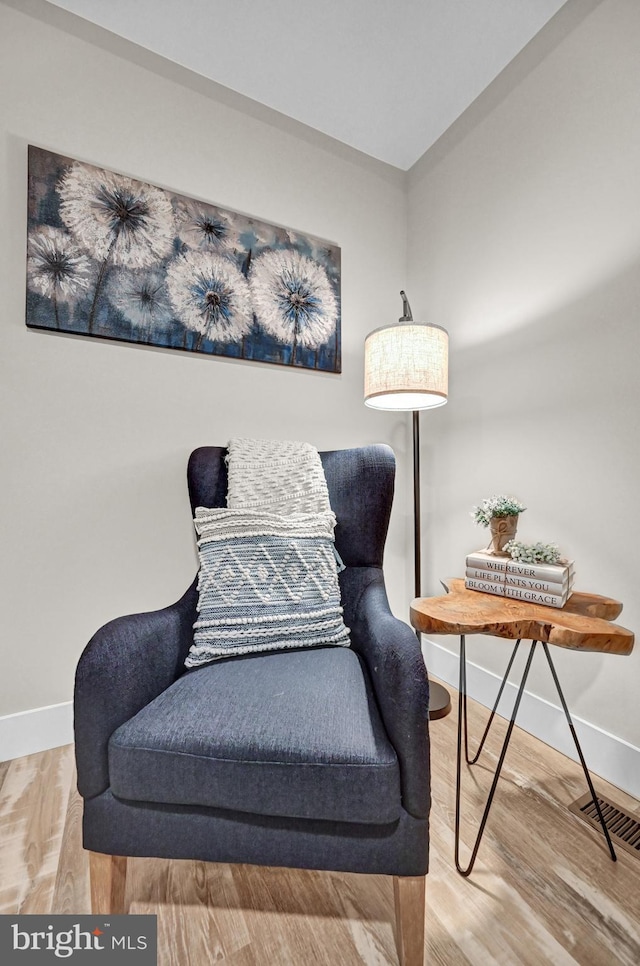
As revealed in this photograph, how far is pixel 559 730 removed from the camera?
142cm

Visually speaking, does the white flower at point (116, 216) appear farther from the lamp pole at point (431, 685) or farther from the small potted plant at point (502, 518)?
the small potted plant at point (502, 518)

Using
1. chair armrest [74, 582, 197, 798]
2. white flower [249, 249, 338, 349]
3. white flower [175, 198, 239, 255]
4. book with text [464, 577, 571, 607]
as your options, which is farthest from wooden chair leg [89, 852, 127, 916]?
white flower [175, 198, 239, 255]

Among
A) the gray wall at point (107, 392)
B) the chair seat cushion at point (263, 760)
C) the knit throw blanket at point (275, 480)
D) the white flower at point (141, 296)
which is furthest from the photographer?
the white flower at point (141, 296)

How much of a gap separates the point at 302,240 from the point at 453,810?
217 cm

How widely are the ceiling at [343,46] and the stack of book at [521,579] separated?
1880 mm

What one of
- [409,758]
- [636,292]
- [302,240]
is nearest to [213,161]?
[302,240]

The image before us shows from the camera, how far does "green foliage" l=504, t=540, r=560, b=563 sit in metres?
1.19

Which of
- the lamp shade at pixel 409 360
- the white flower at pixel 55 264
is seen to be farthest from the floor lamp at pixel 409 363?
the white flower at pixel 55 264

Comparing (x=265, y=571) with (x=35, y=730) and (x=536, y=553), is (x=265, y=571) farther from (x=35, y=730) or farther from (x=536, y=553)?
(x=35, y=730)

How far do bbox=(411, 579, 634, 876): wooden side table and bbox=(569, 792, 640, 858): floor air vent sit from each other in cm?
6

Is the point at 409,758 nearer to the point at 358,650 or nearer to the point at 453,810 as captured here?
the point at 358,650

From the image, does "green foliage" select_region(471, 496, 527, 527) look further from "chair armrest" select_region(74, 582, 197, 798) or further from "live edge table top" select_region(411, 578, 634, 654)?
"chair armrest" select_region(74, 582, 197, 798)

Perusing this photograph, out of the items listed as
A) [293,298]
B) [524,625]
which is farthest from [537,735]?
[293,298]

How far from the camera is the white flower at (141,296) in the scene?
152cm
